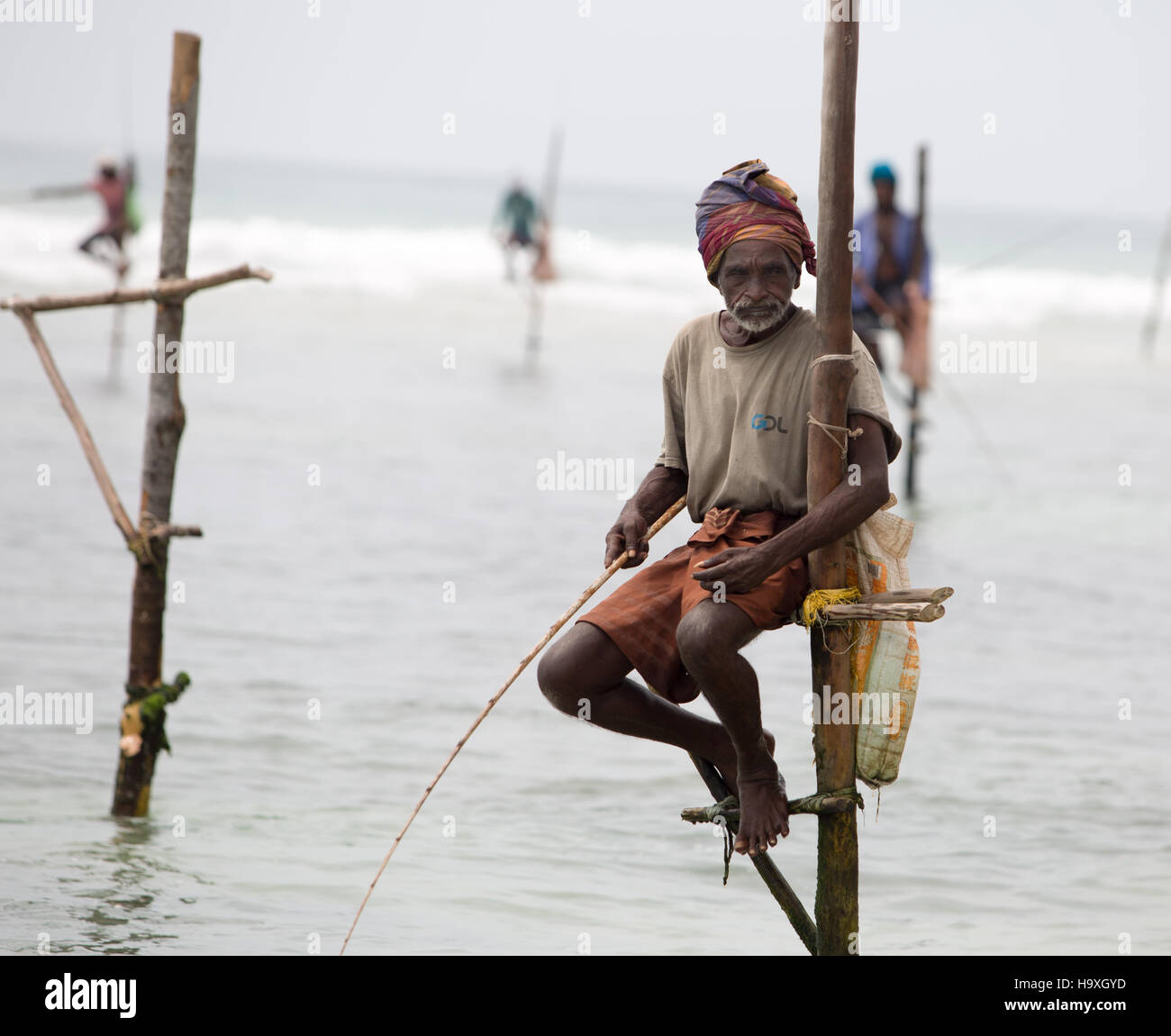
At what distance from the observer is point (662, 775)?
20.6 feet

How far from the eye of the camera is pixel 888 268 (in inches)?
442

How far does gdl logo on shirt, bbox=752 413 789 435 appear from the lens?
11.1ft

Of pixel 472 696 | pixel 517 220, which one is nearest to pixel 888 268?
pixel 472 696

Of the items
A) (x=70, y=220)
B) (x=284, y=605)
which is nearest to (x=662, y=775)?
(x=284, y=605)

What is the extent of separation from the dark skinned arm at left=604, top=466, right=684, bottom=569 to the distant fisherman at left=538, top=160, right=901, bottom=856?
0.04 feet

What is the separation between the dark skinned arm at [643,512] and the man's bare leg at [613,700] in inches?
8.4

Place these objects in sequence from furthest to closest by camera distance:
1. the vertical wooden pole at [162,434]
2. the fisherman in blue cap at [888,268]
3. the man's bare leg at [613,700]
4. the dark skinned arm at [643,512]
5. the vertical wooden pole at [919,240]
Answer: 1. the vertical wooden pole at [919,240]
2. the fisherman in blue cap at [888,268]
3. the vertical wooden pole at [162,434]
4. the dark skinned arm at [643,512]
5. the man's bare leg at [613,700]

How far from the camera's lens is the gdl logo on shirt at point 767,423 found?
3.38 metres

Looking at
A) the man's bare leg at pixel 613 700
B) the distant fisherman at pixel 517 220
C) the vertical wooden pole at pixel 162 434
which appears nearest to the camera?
the man's bare leg at pixel 613 700

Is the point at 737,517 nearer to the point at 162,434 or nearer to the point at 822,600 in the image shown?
the point at 822,600

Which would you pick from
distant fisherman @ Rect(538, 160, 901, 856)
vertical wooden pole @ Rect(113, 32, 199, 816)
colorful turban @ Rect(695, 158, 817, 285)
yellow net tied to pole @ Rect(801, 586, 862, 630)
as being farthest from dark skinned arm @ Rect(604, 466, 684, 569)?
vertical wooden pole @ Rect(113, 32, 199, 816)

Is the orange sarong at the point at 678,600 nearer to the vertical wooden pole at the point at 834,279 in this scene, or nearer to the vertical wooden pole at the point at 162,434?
the vertical wooden pole at the point at 834,279

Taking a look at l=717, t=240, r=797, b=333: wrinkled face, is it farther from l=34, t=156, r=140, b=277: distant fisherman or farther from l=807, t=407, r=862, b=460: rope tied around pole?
l=34, t=156, r=140, b=277: distant fisherman

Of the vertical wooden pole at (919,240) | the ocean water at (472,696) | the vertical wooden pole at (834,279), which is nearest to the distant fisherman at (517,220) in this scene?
the ocean water at (472,696)
